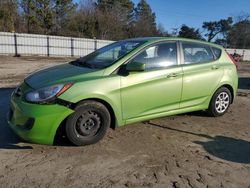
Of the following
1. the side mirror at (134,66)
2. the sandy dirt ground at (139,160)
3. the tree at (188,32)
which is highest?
the tree at (188,32)

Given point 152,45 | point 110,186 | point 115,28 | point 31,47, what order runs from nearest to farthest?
1. point 110,186
2. point 152,45
3. point 31,47
4. point 115,28

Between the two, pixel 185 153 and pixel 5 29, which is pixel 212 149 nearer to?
pixel 185 153

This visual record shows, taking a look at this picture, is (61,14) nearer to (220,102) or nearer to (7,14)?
(7,14)

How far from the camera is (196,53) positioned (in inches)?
212

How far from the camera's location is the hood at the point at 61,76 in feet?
13.0

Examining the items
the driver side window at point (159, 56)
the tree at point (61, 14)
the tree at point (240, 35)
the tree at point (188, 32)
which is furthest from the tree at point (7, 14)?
the tree at point (240, 35)

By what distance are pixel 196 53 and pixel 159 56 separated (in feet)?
3.27

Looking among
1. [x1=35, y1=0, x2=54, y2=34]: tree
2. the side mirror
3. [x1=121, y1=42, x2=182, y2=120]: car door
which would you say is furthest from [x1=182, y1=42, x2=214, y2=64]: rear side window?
[x1=35, y1=0, x2=54, y2=34]: tree

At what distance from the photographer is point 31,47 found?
2653cm

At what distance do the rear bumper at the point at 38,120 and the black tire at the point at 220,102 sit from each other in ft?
10.4

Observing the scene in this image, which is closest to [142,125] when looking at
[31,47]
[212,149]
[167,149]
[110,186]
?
[167,149]

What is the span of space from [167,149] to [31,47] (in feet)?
81.4

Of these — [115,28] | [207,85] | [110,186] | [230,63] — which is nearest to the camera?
[110,186]

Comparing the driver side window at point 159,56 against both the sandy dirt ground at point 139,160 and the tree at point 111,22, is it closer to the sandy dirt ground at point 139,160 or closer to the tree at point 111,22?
the sandy dirt ground at point 139,160
